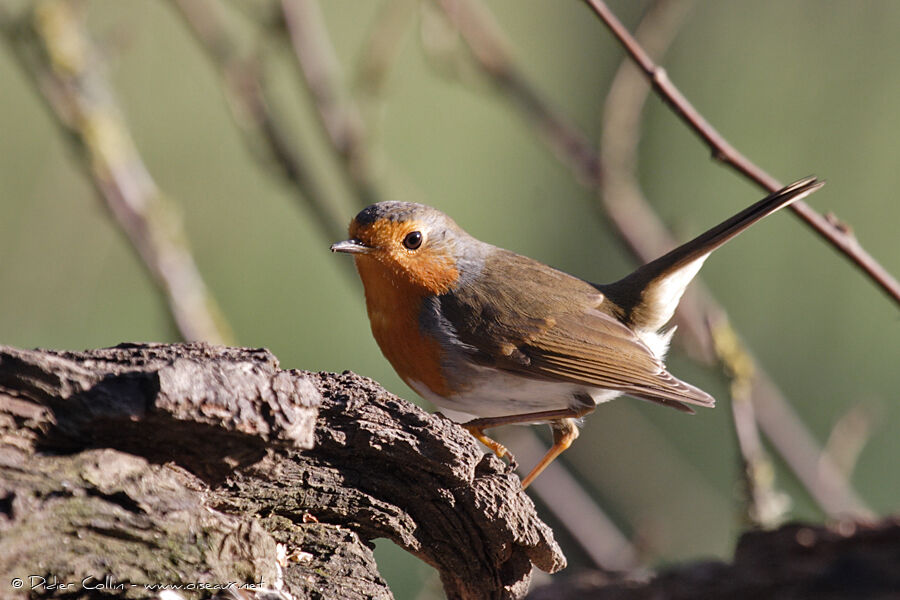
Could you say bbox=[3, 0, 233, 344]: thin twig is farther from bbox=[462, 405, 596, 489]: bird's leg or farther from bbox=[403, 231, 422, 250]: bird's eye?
bbox=[462, 405, 596, 489]: bird's leg

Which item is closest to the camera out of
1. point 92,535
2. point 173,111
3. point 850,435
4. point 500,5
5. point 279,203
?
point 92,535

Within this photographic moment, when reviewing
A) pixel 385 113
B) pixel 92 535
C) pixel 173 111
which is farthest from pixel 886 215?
pixel 92 535

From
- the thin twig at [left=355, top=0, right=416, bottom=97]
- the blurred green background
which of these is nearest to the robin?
the thin twig at [left=355, top=0, right=416, bottom=97]

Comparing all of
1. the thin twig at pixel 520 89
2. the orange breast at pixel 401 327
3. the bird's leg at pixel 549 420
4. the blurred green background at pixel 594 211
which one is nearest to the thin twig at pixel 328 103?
the orange breast at pixel 401 327

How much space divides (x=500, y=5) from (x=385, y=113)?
2.36 meters

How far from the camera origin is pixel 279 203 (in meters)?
7.86

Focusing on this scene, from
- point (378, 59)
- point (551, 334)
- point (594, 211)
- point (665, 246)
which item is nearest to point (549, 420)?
point (551, 334)

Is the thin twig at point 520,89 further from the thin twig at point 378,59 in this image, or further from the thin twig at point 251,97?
the thin twig at point 251,97

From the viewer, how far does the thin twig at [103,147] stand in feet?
11.1

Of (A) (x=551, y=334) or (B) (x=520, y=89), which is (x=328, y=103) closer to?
(B) (x=520, y=89)

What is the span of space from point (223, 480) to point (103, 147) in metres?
1.76

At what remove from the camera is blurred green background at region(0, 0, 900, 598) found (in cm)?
608

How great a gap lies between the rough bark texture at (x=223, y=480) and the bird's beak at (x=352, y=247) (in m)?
1.09

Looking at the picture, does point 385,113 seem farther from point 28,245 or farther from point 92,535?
point 92,535
